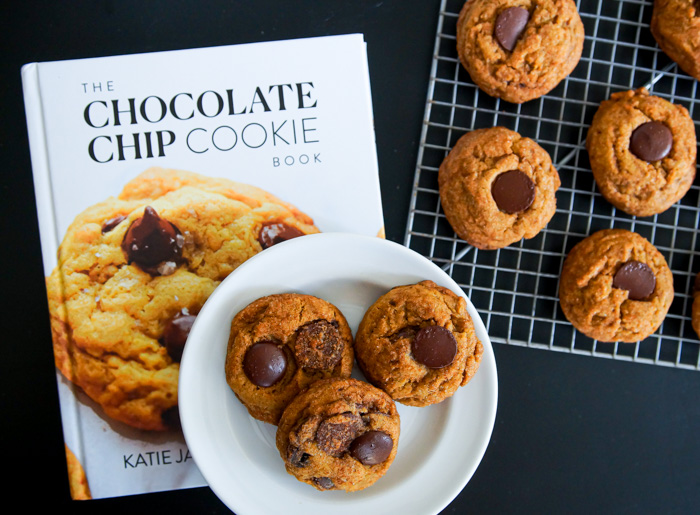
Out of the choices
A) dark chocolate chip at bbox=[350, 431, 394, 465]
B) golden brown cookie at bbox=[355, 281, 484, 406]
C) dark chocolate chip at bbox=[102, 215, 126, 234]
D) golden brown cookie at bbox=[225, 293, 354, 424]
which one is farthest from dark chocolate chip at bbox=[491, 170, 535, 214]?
dark chocolate chip at bbox=[102, 215, 126, 234]

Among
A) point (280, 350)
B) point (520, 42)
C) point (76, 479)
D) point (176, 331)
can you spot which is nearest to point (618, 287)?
point (520, 42)

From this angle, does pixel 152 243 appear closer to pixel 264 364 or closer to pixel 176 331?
pixel 176 331

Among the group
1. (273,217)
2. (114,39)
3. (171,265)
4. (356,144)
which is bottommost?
(171,265)

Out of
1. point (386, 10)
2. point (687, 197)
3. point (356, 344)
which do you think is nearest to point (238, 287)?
point (356, 344)

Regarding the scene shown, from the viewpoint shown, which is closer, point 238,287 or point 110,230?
point 238,287

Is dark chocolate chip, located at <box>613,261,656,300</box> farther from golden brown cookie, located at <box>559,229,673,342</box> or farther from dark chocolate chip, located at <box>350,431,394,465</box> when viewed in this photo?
dark chocolate chip, located at <box>350,431,394,465</box>

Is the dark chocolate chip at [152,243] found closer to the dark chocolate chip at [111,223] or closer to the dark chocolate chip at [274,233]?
the dark chocolate chip at [111,223]

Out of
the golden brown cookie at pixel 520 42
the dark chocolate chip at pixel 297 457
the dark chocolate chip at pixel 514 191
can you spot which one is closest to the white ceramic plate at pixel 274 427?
the dark chocolate chip at pixel 297 457

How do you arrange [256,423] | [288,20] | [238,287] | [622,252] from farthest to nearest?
1. [288,20]
2. [622,252]
3. [256,423]
4. [238,287]

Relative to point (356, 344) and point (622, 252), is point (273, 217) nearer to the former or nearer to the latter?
point (356, 344)
